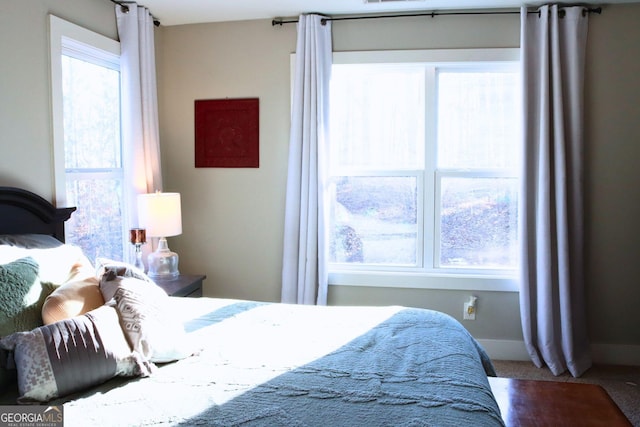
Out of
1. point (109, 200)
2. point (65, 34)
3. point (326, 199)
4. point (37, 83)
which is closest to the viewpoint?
point (37, 83)

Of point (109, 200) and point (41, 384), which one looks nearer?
point (41, 384)

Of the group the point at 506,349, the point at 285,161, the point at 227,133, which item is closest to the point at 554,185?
the point at 506,349

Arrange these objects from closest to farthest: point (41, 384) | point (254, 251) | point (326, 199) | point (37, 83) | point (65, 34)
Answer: point (41, 384)
point (37, 83)
point (65, 34)
point (326, 199)
point (254, 251)

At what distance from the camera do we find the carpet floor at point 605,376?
2883 mm

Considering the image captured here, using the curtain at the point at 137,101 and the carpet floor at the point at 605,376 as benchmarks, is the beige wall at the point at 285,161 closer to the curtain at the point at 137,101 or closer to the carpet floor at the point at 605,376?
the carpet floor at the point at 605,376

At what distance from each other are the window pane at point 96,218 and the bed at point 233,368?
82 cm

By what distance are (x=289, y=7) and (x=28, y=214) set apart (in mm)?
2103

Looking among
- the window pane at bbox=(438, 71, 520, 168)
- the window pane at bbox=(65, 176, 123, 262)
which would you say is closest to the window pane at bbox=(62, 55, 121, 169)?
the window pane at bbox=(65, 176, 123, 262)

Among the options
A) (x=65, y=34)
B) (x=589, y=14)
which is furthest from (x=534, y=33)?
(x=65, y=34)

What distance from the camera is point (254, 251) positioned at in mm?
3707

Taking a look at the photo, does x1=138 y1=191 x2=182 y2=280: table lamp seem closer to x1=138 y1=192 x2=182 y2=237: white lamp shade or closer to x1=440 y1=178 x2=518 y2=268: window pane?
x1=138 y1=192 x2=182 y2=237: white lamp shade

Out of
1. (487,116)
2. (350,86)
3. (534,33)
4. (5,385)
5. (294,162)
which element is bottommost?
(5,385)

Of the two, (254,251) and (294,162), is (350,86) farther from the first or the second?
(254,251)

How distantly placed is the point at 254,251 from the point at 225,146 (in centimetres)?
83
